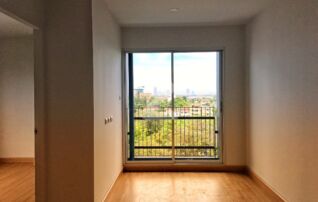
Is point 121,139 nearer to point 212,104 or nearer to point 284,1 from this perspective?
point 212,104

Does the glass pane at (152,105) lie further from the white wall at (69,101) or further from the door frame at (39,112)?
the door frame at (39,112)

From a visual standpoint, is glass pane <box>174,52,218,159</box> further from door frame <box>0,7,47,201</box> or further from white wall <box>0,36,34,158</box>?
white wall <box>0,36,34,158</box>

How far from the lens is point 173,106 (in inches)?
197

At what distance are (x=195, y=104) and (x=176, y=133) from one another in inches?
25.2

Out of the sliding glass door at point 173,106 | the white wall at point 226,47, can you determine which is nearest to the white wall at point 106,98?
the sliding glass door at point 173,106

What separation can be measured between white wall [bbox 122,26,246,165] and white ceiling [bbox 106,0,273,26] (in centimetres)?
23

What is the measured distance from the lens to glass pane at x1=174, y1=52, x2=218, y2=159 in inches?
197

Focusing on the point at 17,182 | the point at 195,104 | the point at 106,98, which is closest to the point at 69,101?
the point at 106,98

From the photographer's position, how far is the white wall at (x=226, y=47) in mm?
4875

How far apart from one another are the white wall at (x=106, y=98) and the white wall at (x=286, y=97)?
7.10ft

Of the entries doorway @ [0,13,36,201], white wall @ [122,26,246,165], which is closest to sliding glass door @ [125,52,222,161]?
white wall @ [122,26,246,165]

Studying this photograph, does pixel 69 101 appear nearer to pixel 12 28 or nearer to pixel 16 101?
pixel 12 28

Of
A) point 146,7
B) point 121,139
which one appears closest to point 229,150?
point 121,139

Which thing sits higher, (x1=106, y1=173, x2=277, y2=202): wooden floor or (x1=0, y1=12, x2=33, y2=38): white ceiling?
(x1=0, y1=12, x2=33, y2=38): white ceiling
